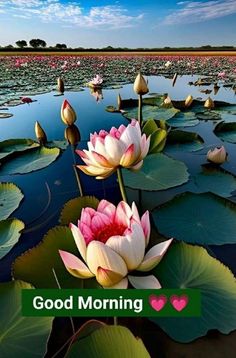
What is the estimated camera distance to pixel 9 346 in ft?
3.35

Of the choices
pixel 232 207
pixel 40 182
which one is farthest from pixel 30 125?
pixel 232 207

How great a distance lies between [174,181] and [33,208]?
3.68 feet

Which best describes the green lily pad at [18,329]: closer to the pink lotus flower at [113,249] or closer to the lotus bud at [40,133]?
the pink lotus flower at [113,249]

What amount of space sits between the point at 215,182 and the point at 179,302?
1569 mm

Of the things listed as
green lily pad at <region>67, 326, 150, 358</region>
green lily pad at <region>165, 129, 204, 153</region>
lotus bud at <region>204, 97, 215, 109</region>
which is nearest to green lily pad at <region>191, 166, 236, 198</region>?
green lily pad at <region>165, 129, 204, 153</region>

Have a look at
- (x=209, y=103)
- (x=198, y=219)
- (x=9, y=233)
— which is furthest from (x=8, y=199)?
(x=209, y=103)

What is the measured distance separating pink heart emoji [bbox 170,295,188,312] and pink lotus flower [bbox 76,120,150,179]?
71 centimetres

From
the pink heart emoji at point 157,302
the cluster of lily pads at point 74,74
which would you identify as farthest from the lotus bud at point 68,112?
the cluster of lily pads at point 74,74

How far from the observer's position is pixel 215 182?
2.38 m

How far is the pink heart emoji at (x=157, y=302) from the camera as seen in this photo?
0.96m

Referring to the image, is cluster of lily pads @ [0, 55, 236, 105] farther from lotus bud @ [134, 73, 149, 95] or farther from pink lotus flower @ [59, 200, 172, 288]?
pink lotus flower @ [59, 200, 172, 288]

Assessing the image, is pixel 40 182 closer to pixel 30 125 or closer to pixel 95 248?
pixel 95 248

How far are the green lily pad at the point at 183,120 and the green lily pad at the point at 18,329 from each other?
11.1 ft

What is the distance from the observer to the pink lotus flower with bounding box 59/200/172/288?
968 mm
